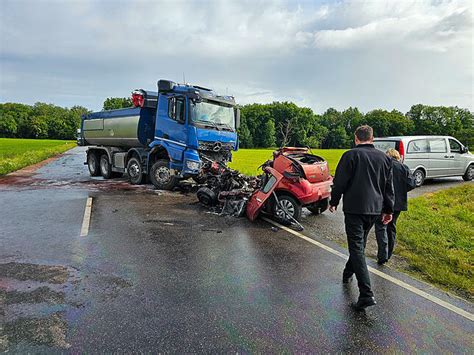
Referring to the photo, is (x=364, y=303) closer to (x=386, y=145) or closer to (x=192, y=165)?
(x=192, y=165)

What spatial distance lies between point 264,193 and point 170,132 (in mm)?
4870

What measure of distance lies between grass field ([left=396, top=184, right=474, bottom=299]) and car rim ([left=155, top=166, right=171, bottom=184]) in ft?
23.6

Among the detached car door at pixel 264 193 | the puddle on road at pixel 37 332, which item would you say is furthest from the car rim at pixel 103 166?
the puddle on road at pixel 37 332

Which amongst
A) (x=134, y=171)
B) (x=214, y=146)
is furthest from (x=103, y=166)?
(x=214, y=146)

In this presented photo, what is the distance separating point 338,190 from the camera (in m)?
3.50

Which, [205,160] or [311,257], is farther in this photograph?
[205,160]

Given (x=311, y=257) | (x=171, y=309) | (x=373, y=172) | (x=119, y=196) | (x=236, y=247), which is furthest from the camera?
(x=119, y=196)

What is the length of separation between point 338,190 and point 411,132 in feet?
326

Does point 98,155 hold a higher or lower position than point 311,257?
higher

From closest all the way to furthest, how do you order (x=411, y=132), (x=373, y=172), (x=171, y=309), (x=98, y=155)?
(x=171, y=309) → (x=373, y=172) → (x=98, y=155) → (x=411, y=132)

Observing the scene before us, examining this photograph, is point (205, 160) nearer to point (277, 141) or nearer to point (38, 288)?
point (38, 288)

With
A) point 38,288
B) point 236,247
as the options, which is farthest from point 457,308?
point 38,288

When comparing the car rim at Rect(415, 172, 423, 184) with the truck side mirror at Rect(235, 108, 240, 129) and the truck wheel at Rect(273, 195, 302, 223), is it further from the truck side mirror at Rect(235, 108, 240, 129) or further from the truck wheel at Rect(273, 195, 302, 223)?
the truck wheel at Rect(273, 195, 302, 223)

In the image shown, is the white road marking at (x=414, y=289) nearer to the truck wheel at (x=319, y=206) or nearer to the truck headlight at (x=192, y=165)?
the truck wheel at (x=319, y=206)
